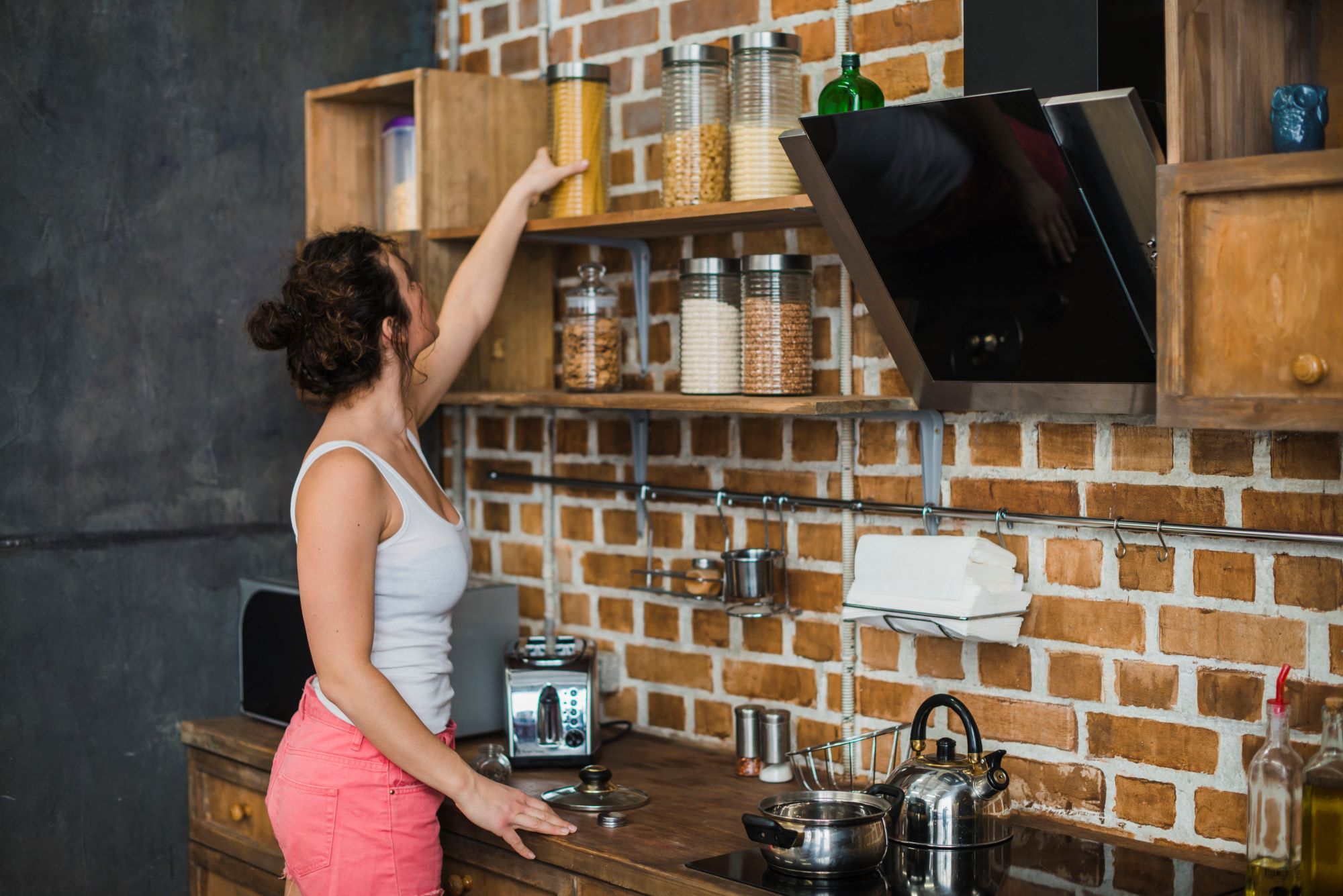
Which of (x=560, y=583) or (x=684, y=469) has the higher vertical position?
(x=684, y=469)

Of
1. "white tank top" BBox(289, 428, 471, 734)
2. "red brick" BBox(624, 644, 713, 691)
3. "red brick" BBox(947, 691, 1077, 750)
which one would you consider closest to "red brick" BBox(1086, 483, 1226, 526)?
"red brick" BBox(947, 691, 1077, 750)

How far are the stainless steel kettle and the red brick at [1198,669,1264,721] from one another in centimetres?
30

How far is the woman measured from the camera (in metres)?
2.01

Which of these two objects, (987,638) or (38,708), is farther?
(38,708)

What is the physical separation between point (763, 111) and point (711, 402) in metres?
0.47

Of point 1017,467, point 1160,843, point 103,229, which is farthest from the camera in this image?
point 103,229

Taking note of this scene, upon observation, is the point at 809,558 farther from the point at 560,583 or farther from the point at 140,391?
the point at 140,391

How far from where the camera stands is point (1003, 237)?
1.94 m

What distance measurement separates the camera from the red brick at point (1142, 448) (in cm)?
205

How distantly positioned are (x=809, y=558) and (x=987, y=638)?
1.51 feet

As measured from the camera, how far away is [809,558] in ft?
8.31

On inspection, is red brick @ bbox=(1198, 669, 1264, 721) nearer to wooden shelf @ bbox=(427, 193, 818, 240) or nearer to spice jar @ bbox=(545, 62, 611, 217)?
wooden shelf @ bbox=(427, 193, 818, 240)

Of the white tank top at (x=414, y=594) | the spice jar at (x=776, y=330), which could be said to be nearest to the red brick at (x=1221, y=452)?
the spice jar at (x=776, y=330)

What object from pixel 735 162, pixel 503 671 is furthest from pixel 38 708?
pixel 735 162
